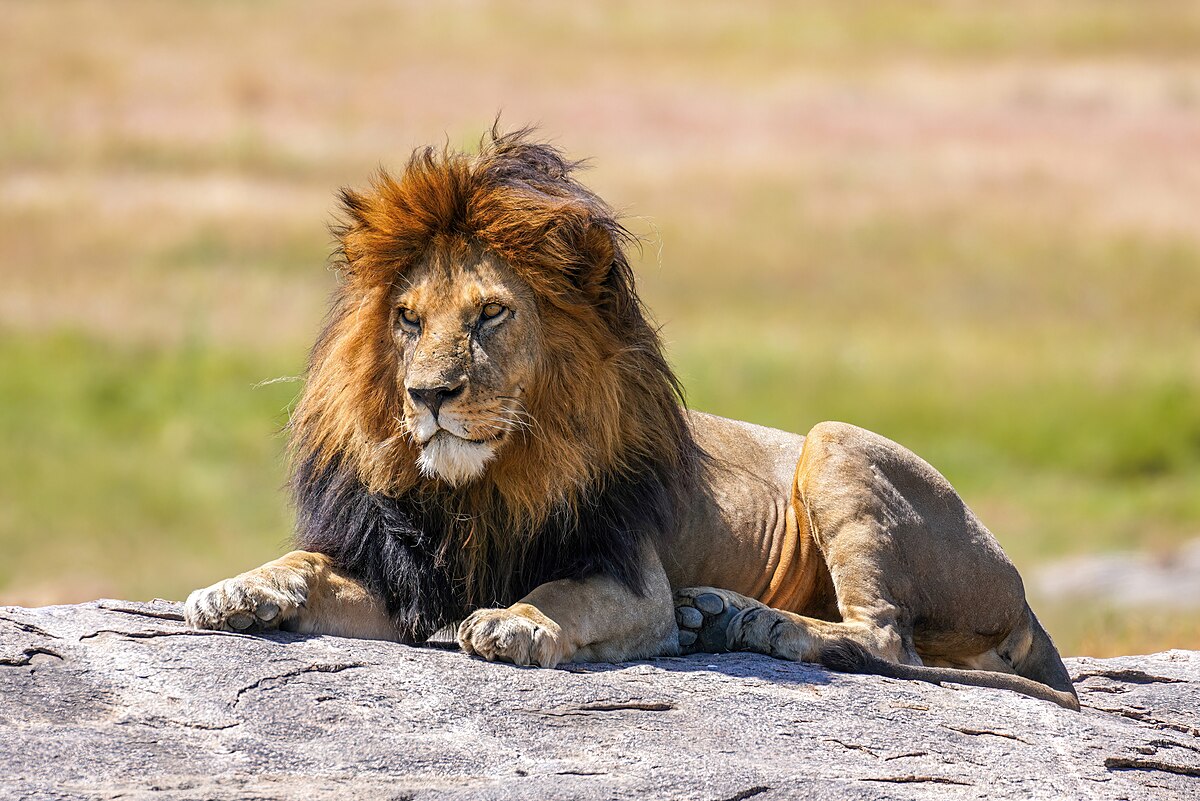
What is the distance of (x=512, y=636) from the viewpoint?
5.09 meters

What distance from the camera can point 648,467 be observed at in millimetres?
5629

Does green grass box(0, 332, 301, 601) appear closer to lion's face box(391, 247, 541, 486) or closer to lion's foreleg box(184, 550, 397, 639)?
lion's foreleg box(184, 550, 397, 639)

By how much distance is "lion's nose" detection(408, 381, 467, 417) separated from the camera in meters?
5.01

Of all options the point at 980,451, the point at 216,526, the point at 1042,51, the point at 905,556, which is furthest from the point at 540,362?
the point at 1042,51

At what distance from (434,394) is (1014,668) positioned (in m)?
2.59

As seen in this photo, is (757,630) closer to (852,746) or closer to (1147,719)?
(852,746)

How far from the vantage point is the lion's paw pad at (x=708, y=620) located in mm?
5785

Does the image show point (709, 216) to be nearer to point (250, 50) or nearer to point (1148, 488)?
point (1148, 488)

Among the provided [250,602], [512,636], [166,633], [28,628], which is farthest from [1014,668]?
[28,628]

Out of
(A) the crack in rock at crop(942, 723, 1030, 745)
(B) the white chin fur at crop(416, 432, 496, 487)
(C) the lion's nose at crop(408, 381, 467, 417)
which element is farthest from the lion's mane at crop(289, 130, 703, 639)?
(A) the crack in rock at crop(942, 723, 1030, 745)

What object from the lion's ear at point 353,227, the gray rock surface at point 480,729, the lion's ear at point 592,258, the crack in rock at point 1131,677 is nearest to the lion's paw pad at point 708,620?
the gray rock surface at point 480,729

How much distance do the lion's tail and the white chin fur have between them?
1314mm

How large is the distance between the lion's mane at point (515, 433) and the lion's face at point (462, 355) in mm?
62

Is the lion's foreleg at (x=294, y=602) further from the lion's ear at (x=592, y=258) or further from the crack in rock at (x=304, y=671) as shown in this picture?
the lion's ear at (x=592, y=258)
